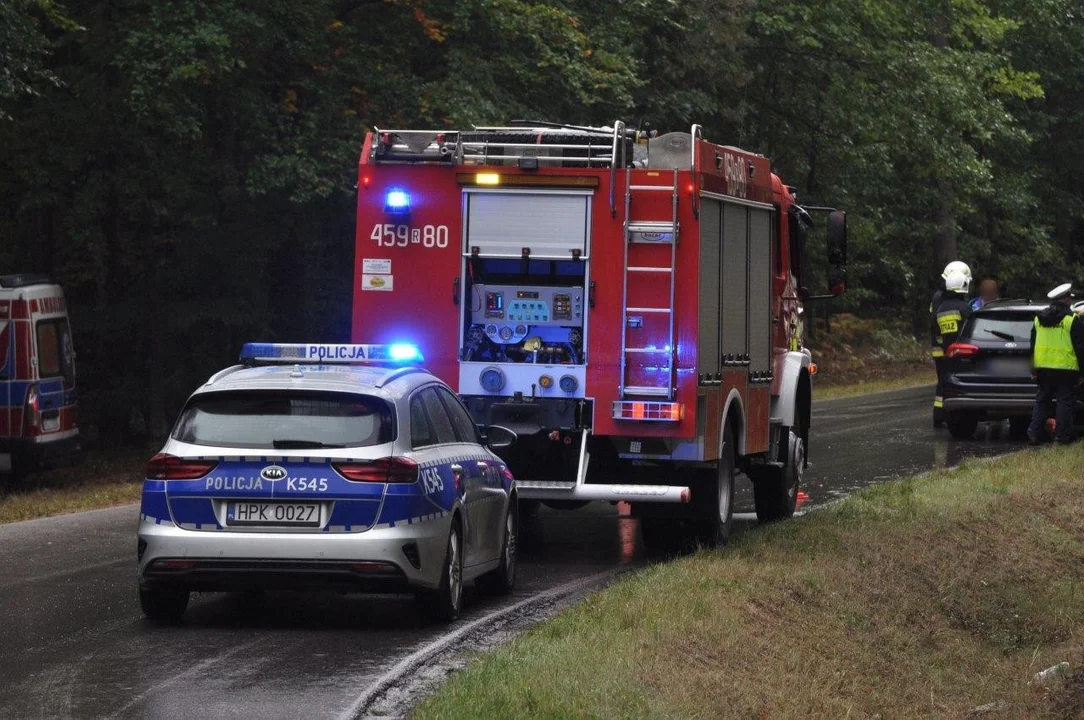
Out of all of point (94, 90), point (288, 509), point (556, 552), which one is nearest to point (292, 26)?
point (94, 90)

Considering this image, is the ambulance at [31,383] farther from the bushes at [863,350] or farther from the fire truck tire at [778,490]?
the bushes at [863,350]

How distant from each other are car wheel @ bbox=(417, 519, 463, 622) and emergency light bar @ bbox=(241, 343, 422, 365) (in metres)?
1.19

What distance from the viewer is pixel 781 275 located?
15562mm

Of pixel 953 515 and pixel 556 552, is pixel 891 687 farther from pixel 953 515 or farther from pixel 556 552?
pixel 953 515

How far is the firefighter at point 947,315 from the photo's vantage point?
24.2 m

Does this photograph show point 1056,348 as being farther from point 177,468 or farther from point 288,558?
point 177,468

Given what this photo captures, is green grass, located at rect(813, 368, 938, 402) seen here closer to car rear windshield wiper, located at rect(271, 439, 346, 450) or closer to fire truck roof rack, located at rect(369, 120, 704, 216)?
fire truck roof rack, located at rect(369, 120, 704, 216)

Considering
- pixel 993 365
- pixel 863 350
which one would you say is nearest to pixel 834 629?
pixel 993 365

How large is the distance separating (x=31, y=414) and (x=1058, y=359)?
1181 centimetres

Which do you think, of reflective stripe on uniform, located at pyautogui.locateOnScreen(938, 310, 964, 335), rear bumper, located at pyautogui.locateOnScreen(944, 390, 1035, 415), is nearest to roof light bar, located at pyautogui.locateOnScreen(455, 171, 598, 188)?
rear bumper, located at pyautogui.locateOnScreen(944, 390, 1035, 415)

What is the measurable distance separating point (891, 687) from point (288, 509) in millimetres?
3203

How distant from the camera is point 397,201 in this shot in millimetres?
13195

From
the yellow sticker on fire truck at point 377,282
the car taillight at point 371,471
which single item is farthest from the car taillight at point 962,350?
the car taillight at point 371,471

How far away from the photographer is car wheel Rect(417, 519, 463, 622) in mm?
10000
